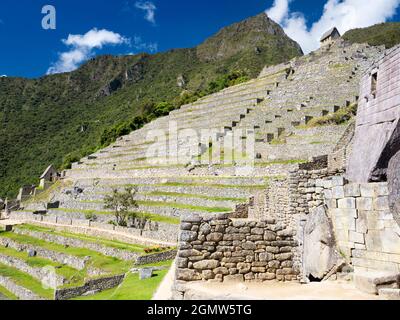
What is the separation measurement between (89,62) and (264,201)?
5158 inches

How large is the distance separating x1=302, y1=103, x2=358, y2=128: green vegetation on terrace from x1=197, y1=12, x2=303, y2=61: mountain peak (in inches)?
2778

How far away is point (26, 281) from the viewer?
18469mm

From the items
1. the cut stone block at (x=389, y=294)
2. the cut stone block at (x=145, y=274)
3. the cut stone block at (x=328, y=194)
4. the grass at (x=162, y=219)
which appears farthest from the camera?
the grass at (x=162, y=219)

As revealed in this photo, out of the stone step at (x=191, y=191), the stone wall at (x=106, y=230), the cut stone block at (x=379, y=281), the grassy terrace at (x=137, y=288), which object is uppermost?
the stone step at (x=191, y=191)

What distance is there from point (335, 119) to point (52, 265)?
17.2m

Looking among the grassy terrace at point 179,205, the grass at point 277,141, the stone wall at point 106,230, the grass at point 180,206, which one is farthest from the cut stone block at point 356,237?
the grass at point 277,141

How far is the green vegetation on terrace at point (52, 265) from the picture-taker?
55.9 feet

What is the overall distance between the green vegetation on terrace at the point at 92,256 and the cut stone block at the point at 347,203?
466 inches

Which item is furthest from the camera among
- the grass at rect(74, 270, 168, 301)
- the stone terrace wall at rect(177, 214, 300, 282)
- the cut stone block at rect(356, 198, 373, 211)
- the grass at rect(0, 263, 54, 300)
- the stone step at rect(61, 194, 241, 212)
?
the stone step at rect(61, 194, 241, 212)

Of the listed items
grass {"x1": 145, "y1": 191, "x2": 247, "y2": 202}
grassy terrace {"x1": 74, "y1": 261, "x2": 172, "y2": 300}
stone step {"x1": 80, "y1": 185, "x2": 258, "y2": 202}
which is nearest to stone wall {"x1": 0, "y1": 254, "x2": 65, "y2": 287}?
grassy terrace {"x1": 74, "y1": 261, "x2": 172, "y2": 300}

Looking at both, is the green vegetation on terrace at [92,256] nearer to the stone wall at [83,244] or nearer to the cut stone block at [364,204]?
the stone wall at [83,244]

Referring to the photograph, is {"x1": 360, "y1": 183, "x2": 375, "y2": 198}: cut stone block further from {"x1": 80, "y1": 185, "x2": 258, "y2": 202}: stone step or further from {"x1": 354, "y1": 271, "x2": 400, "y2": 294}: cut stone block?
{"x1": 80, "y1": 185, "x2": 258, "y2": 202}: stone step

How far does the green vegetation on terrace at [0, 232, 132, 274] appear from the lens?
1638 cm

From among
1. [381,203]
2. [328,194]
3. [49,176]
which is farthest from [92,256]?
[49,176]
